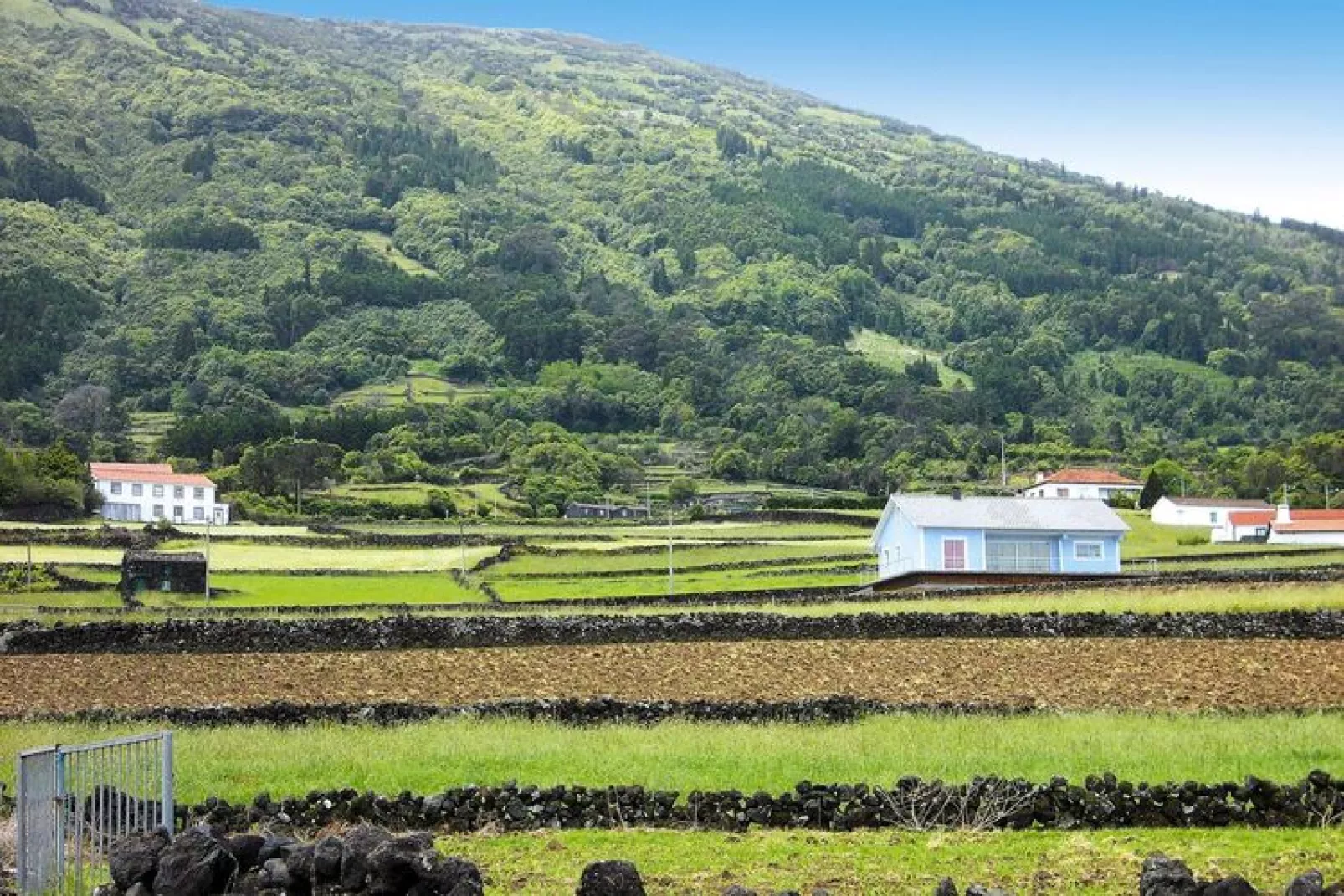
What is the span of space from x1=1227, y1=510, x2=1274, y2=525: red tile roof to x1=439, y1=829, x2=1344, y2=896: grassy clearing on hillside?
84.7 m

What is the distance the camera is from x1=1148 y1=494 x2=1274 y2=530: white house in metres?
106

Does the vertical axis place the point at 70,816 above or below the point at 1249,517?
below

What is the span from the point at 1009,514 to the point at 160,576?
3248 cm

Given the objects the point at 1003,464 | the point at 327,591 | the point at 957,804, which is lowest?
the point at 327,591

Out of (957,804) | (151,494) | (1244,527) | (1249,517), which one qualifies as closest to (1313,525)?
(1244,527)

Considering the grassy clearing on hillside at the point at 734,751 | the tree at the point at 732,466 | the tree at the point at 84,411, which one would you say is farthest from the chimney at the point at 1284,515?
the tree at the point at 84,411

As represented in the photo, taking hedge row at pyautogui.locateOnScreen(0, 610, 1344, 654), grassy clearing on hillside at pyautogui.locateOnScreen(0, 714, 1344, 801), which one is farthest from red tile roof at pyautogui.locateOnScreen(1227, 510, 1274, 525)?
grassy clearing on hillside at pyautogui.locateOnScreen(0, 714, 1344, 801)

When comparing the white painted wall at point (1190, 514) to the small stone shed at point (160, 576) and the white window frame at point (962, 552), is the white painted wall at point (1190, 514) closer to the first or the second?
the white window frame at point (962, 552)

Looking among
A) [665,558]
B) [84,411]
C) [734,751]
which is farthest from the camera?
[84,411]

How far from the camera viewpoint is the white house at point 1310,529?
92.4m

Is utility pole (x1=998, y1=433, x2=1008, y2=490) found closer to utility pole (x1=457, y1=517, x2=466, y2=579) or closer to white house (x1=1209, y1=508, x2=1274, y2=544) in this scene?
white house (x1=1209, y1=508, x2=1274, y2=544)

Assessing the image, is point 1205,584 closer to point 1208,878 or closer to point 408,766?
point 408,766

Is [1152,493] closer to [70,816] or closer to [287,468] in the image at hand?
[287,468]

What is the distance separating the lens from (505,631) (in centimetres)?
4038
